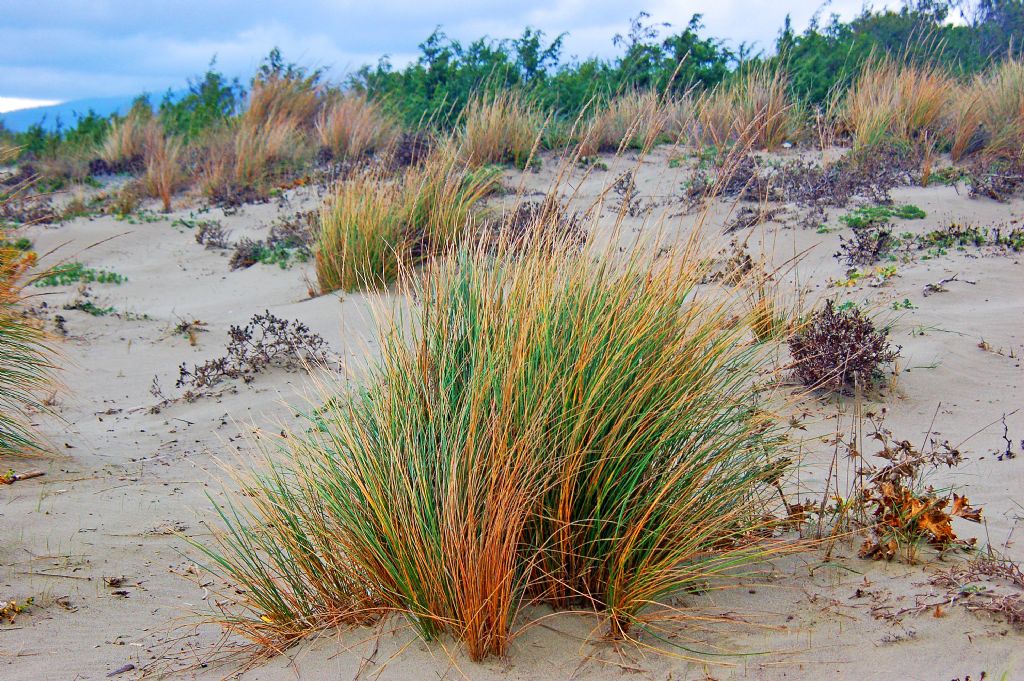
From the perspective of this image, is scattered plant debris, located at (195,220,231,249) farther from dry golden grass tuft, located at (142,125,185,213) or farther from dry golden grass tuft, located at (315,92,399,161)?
dry golden grass tuft, located at (315,92,399,161)

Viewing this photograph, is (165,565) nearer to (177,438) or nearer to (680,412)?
(177,438)

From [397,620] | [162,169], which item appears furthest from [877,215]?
[162,169]

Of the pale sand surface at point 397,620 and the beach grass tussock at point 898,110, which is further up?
the beach grass tussock at point 898,110

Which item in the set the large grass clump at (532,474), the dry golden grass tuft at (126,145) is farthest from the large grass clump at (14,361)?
the dry golden grass tuft at (126,145)

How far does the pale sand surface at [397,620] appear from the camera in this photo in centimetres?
253

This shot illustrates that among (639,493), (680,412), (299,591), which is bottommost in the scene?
(299,591)

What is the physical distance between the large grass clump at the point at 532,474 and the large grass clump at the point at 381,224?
4.42 meters

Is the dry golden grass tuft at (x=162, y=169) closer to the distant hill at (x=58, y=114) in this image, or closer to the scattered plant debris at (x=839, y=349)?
the distant hill at (x=58, y=114)

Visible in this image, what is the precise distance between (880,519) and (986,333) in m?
3.14

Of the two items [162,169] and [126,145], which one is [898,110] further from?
[126,145]

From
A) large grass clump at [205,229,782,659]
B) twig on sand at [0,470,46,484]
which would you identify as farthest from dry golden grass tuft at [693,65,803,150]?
twig on sand at [0,470,46,484]

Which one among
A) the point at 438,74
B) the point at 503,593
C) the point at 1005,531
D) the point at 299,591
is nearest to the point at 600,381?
the point at 503,593

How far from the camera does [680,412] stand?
2824mm

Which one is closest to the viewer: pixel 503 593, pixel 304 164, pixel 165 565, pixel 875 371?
pixel 503 593
